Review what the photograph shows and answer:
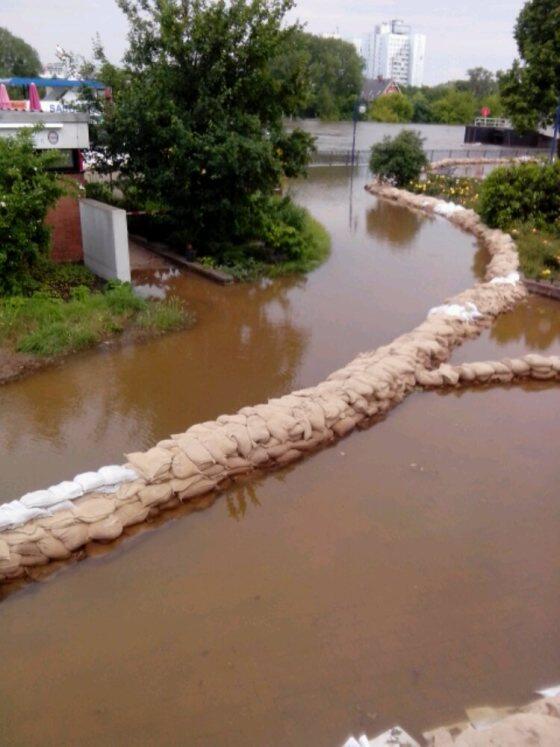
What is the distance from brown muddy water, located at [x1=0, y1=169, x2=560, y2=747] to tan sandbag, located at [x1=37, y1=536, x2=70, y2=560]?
12 centimetres

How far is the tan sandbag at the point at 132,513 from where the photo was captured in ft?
17.5

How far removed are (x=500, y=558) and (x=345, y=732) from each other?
81.6 inches

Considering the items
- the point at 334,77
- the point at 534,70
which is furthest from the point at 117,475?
the point at 334,77

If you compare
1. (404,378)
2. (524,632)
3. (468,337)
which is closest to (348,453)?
(404,378)

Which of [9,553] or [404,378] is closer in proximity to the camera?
[9,553]

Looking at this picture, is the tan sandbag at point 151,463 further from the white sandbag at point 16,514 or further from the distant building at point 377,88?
the distant building at point 377,88

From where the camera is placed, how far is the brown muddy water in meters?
3.94

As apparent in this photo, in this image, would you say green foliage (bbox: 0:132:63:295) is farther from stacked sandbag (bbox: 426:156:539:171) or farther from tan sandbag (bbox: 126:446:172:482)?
stacked sandbag (bbox: 426:156:539:171)

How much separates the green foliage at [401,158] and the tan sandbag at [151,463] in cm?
2057

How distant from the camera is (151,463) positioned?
5602mm

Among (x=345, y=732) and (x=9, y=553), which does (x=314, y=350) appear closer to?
(x=9, y=553)

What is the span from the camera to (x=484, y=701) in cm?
399

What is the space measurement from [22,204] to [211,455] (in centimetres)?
506

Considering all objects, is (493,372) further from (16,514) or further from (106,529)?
(16,514)
